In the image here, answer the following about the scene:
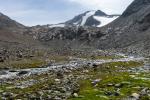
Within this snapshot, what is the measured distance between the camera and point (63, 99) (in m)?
35.1

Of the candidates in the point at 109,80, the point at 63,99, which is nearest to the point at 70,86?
the point at 109,80

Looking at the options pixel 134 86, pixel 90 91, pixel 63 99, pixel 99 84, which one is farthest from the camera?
pixel 99 84

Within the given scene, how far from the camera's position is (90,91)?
125ft

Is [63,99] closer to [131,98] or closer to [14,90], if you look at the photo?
[131,98]

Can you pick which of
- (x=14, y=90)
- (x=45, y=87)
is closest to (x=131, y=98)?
(x=45, y=87)

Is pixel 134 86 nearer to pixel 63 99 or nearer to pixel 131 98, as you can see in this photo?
pixel 131 98

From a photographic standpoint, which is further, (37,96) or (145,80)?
(145,80)

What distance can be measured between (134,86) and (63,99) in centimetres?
882

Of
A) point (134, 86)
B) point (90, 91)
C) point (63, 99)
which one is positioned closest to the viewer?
point (63, 99)

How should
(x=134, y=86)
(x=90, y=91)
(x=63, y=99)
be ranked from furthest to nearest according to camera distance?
(x=134, y=86)
(x=90, y=91)
(x=63, y=99)

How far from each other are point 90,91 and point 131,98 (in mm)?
4426

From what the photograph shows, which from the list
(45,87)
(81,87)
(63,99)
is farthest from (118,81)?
(63,99)

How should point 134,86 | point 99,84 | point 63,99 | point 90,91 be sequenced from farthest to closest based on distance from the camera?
1. point 99,84
2. point 134,86
3. point 90,91
4. point 63,99

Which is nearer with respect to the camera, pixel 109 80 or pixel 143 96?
pixel 143 96
